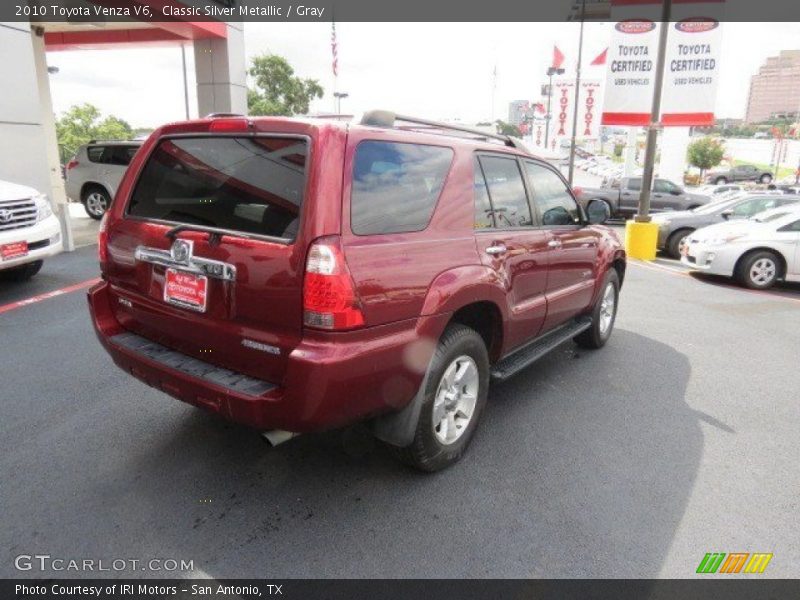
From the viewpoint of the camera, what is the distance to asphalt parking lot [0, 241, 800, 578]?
95.3 inches

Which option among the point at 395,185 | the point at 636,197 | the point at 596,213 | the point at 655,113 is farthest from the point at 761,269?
the point at 636,197

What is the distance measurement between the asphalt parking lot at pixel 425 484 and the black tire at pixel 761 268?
4.29m

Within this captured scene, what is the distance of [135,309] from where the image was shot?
9.68ft

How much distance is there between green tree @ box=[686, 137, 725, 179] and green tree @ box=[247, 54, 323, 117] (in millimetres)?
40815

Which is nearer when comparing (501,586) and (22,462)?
(501,586)

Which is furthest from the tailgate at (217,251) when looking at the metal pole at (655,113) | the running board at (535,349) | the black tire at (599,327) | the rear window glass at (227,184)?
the metal pole at (655,113)

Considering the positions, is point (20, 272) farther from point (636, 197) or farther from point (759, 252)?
point (636, 197)

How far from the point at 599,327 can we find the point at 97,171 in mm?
12018

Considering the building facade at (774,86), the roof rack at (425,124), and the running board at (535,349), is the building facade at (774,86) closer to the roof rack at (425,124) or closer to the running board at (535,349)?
the running board at (535,349)

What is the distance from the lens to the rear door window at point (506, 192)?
3389 millimetres

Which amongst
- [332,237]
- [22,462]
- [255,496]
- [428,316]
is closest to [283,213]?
[332,237]

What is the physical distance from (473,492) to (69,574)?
184 cm

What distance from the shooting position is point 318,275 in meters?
2.29

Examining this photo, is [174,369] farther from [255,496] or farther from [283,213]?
[283,213]
